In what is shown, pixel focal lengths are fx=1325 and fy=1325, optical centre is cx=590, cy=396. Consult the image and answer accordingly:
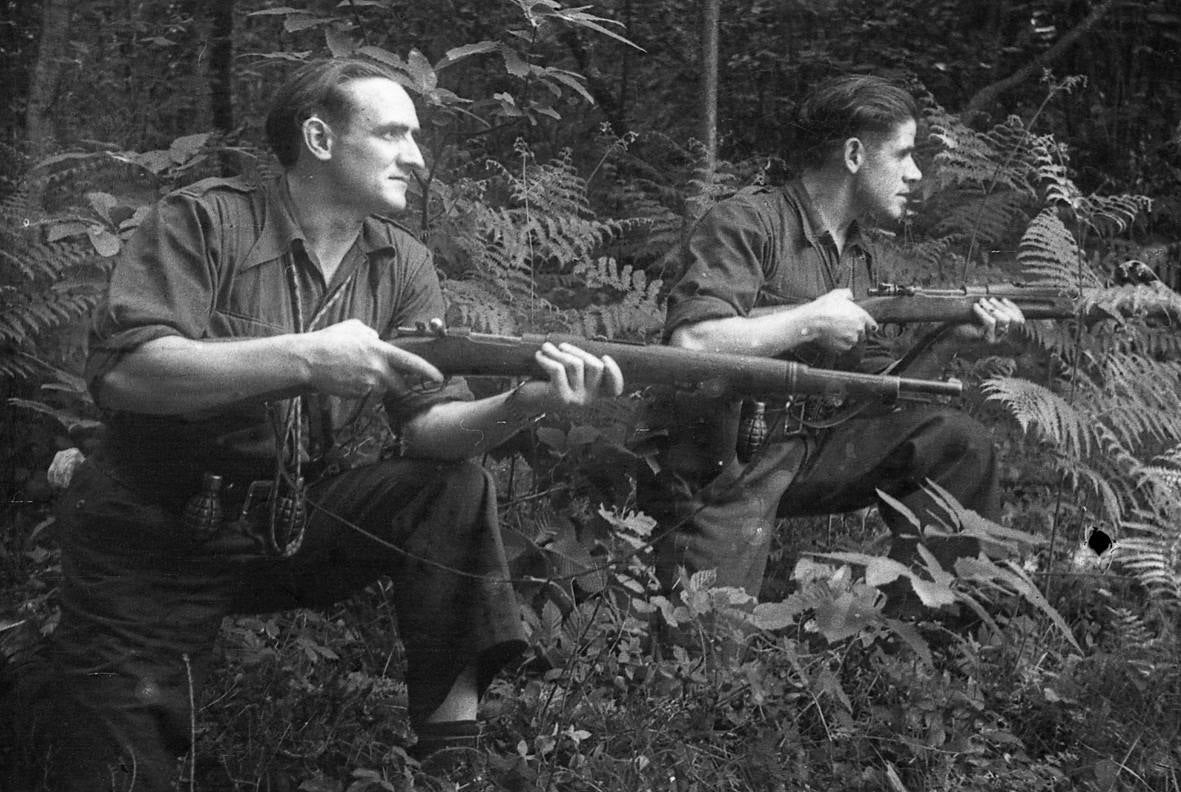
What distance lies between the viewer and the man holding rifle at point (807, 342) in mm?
3945

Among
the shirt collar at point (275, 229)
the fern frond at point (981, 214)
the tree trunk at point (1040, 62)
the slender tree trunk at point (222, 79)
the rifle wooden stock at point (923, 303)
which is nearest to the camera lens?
the shirt collar at point (275, 229)

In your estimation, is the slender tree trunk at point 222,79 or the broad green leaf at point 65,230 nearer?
the broad green leaf at point 65,230

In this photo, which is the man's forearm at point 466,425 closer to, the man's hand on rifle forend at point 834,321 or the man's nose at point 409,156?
the man's nose at point 409,156

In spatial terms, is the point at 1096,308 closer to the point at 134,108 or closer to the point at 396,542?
the point at 396,542

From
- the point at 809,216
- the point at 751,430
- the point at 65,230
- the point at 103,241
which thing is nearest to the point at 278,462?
the point at 103,241

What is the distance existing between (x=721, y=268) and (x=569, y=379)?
1009 mm

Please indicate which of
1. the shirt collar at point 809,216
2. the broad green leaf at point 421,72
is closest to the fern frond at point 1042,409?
the shirt collar at point 809,216

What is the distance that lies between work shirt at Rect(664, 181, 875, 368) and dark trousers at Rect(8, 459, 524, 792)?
97cm

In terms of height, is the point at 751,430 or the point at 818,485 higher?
the point at 751,430

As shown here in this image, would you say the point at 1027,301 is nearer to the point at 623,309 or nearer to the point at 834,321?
the point at 834,321

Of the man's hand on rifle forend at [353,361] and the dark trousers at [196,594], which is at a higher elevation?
the man's hand on rifle forend at [353,361]

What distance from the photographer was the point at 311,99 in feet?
10.7

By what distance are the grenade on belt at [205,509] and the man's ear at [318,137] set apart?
0.83m

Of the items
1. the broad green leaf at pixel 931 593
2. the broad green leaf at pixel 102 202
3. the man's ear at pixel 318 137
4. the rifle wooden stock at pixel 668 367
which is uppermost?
the man's ear at pixel 318 137
